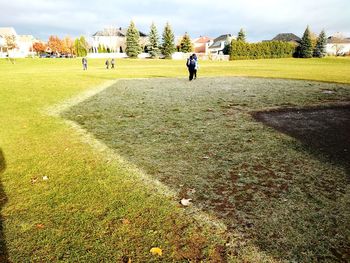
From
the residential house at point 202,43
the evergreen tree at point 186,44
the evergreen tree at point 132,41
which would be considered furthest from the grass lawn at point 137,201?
the residential house at point 202,43

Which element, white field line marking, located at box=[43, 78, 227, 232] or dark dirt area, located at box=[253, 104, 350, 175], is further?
dark dirt area, located at box=[253, 104, 350, 175]

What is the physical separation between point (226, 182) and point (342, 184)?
1.97m

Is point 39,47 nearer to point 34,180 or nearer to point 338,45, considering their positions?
point 338,45

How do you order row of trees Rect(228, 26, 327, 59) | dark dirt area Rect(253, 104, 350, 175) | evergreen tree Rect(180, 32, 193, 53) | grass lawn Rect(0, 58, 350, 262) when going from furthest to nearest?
evergreen tree Rect(180, 32, 193, 53) < row of trees Rect(228, 26, 327, 59) < dark dirt area Rect(253, 104, 350, 175) < grass lawn Rect(0, 58, 350, 262)

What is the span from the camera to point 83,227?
3.61 m

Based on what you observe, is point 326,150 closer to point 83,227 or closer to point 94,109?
point 83,227

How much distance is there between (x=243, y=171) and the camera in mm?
5289

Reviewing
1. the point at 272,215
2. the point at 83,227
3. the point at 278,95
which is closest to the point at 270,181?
the point at 272,215

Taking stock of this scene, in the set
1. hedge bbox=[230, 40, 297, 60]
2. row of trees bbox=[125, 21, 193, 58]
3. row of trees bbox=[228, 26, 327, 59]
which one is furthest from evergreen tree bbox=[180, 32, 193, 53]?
hedge bbox=[230, 40, 297, 60]

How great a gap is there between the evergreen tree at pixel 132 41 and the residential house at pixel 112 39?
69.8ft

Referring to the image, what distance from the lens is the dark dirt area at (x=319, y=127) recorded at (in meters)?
6.36

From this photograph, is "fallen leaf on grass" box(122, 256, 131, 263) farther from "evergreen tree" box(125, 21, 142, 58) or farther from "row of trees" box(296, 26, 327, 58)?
"evergreen tree" box(125, 21, 142, 58)

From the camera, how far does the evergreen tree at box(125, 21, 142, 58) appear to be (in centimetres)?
7975

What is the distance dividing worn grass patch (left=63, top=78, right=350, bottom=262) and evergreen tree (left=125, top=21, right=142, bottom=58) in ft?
244
